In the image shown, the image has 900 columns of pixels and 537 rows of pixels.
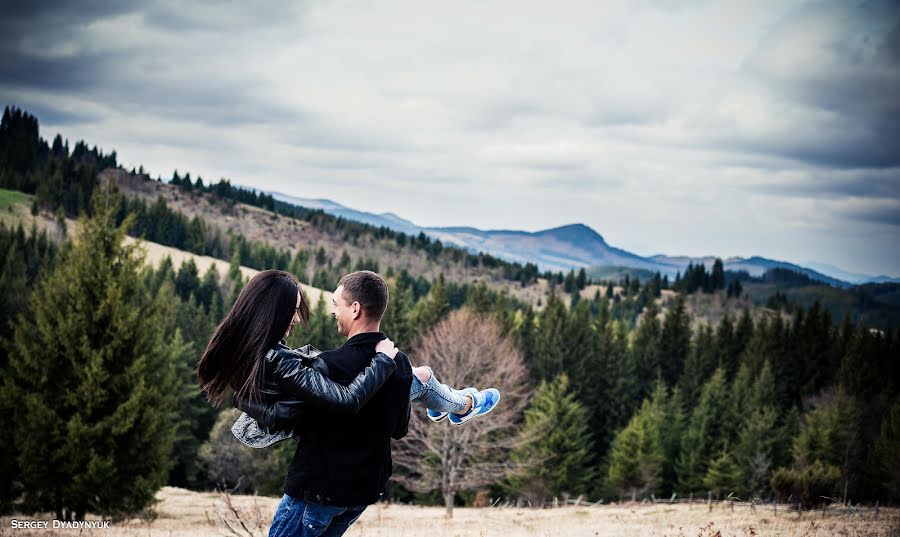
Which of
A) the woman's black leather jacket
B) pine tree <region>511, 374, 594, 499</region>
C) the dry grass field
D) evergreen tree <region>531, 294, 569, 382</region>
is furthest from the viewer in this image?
evergreen tree <region>531, 294, 569, 382</region>

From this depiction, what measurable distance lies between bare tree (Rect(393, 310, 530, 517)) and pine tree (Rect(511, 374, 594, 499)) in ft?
9.98

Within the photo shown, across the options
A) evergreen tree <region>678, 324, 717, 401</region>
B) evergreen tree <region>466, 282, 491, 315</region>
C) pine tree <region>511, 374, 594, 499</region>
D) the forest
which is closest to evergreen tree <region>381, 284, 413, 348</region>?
the forest

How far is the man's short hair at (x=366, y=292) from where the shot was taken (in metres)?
3.79

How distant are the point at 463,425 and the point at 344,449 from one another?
27.2 m

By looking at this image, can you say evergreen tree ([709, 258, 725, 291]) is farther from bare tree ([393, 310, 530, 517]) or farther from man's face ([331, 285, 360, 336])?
man's face ([331, 285, 360, 336])

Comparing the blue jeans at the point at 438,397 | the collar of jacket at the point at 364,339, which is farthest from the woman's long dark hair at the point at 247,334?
the blue jeans at the point at 438,397

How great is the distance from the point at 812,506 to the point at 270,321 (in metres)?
16.7

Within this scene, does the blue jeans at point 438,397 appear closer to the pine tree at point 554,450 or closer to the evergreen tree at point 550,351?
the pine tree at point 554,450

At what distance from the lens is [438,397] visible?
429 cm

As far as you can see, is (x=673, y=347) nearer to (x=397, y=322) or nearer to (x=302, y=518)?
(x=397, y=322)

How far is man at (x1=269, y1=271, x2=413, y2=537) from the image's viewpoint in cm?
354

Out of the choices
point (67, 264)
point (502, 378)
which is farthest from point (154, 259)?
point (67, 264)

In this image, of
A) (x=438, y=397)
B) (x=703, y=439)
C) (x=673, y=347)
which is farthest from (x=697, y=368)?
(x=438, y=397)

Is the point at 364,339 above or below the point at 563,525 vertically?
above
